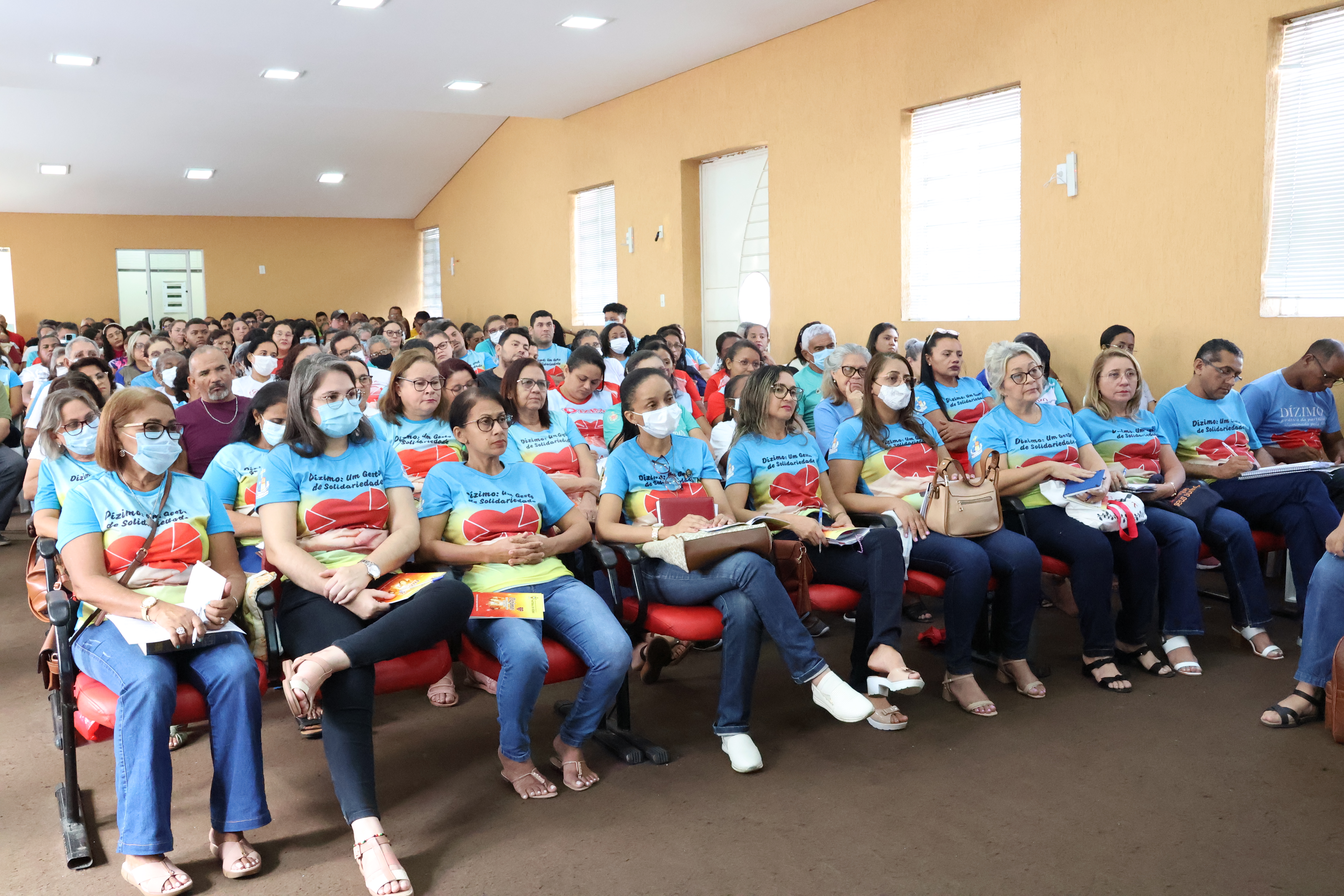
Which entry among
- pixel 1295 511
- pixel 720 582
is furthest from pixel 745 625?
pixel 1295 511

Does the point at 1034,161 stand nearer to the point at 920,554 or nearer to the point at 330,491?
the point at 920,554

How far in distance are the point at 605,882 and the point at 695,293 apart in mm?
8506

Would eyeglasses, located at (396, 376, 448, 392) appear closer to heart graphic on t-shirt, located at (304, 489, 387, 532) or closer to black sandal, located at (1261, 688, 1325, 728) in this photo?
heart graphic on t-shirt, located at (304, 489, 387, 532)

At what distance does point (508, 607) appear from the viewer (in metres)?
3.02

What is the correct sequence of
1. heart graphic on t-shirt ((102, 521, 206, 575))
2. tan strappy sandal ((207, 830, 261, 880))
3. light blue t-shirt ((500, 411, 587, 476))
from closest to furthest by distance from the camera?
tan strappy sandal ((207, 830, 261, 880)), heart graphic on t-shirt ((102, 521, 206, 575)), light blue t-shirt ((500, 411, 587, 476))

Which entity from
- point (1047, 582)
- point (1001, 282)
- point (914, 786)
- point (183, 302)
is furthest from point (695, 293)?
point (183, 302)

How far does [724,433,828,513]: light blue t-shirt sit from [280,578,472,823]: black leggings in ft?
4.08

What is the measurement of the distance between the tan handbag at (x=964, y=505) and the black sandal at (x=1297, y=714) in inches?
41.0

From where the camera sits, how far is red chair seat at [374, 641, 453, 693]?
9.35 ft

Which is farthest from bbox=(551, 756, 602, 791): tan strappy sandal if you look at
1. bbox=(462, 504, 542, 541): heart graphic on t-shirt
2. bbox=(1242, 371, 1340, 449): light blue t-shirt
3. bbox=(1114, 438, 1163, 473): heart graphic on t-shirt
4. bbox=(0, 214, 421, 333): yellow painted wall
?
bbox=(0, 214, 421, 333): yellow painted wall

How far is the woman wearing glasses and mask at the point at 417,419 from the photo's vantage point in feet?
13.2

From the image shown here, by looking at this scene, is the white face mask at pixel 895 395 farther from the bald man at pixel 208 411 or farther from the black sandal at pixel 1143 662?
the bald man at pixel 208 411

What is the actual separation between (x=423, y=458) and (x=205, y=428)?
32.5 inches

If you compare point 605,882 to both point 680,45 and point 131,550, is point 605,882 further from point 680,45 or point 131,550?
point 680,45
